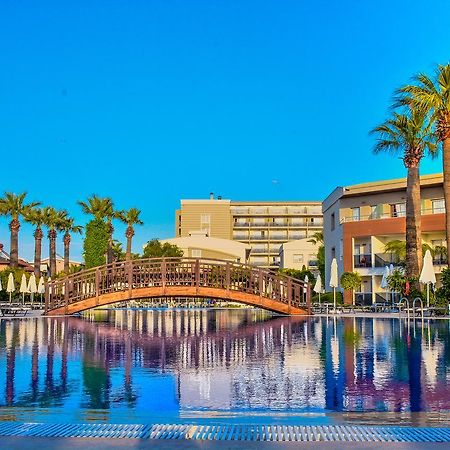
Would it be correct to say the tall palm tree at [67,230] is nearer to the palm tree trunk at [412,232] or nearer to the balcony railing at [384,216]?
the balcony railing at [384,216]

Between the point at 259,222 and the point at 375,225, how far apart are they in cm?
6736

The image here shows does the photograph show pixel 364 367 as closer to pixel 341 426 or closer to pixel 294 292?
pixel 341 426

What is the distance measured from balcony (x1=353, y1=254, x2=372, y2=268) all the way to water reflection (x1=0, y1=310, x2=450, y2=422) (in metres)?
35.1

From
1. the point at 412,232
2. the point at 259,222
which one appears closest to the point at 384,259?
the point at 412,232

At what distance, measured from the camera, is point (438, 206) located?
50812 millimetres

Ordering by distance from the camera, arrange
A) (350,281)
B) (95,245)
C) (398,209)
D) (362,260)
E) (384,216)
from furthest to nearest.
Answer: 1. (95,245)
2. (362,260)
3. (384,216)
4. (398,209)
5. (350,281)

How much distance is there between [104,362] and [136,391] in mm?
3809

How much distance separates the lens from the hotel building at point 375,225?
50719 millimetres

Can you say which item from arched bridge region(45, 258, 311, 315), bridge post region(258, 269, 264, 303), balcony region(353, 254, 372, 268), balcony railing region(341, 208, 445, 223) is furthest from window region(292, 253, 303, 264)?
bridge post region(258, 269, 264, 303)

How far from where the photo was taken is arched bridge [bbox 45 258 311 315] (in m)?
33.1

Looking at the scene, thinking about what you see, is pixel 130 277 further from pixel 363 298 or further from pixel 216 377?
pixel 363 298

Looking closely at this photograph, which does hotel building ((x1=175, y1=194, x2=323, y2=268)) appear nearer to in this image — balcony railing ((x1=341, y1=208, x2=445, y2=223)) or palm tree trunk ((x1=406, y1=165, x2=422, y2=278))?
balcony railing ((x1=341, y1=208, x2=445, y2=223))

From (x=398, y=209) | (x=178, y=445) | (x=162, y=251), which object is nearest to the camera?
(x=178, y=445)

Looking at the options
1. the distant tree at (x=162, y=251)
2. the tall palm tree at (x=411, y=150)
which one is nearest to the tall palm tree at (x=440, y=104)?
the tall palm tree at (x=411, y=150)
